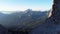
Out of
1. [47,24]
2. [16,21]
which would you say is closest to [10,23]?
[16,21]

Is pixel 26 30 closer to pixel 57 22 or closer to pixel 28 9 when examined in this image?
pixel 57 22

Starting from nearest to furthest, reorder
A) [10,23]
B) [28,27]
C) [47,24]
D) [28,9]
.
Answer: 1. [47,24]
2. [28,27]
3. [10,23]
4. [28,9]

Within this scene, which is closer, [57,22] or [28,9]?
[57,22]

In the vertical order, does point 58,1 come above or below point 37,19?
above

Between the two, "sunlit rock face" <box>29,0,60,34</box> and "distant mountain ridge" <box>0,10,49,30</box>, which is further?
"distant mountain ridge" <box>0,10,49,30</box>

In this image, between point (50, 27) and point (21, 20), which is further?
point (21, 20)

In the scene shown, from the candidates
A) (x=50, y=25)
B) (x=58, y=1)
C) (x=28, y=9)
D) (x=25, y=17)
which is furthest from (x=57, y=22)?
(x=28, y=9)

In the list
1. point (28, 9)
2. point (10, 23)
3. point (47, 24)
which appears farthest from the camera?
point (28, 9)

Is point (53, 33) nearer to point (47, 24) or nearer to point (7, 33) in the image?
point (47, 24)

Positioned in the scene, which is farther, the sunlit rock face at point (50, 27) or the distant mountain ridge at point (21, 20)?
the distant mountain ridge at point (21, 20)
